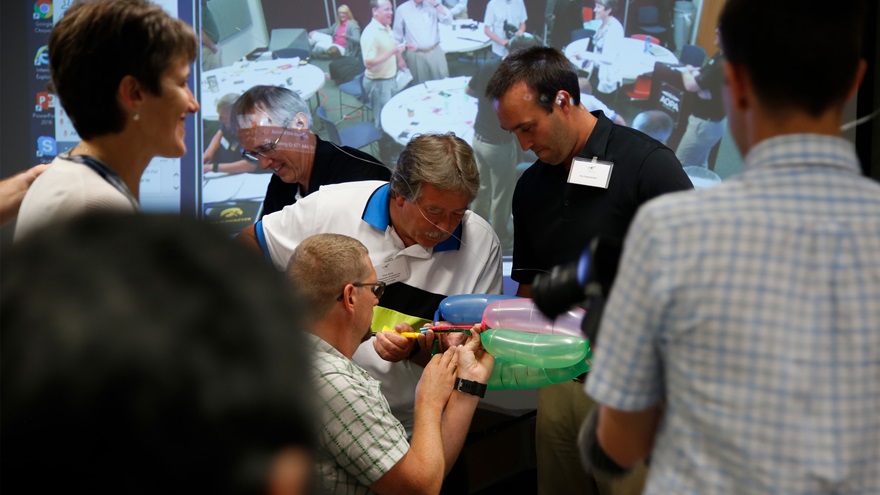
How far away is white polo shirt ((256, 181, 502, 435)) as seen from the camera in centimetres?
269

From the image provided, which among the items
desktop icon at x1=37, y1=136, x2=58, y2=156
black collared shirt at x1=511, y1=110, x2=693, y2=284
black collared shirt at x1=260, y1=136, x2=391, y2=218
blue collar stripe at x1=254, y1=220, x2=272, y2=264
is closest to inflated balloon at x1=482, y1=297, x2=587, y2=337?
black collared shirt at x1=511, y1=110, x2=693, y2=284

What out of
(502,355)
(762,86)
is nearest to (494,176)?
(502,355)

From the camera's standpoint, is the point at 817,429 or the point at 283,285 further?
the point at 817,429

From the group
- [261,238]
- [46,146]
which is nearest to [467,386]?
[261,238]

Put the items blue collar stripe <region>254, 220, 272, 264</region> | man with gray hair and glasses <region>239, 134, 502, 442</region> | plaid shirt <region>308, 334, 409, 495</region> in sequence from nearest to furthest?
plaid shirt <region>308, 334, 409, 495</region>
man with gray hair and glasses <region>239, 134, 502, 442</region>
blue collar stripe <region>254, 220, 272, 264</region>

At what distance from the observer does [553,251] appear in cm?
288

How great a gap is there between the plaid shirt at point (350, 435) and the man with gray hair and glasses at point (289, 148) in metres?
1.48

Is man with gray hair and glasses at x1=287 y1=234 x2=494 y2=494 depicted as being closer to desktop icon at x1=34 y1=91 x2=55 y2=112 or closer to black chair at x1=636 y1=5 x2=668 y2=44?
black chair at x1=636 y1=5 x2=668 y2=44

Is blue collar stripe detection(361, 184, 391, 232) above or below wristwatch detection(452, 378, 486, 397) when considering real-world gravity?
above

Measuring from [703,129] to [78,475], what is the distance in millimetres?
3506

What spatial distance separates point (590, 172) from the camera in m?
2.77

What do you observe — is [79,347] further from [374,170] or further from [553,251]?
[374,170]

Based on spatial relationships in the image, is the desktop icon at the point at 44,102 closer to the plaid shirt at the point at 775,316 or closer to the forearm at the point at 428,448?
the forearm at the point at 428,448

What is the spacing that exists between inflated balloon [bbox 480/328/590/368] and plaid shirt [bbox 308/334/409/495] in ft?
1.39
